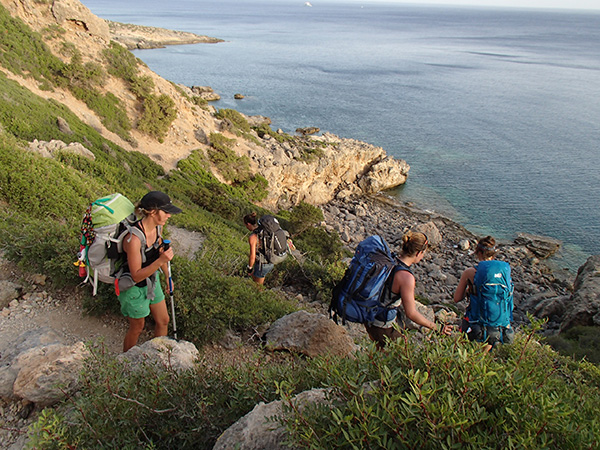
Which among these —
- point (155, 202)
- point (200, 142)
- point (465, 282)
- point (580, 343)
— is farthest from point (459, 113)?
point (155, 202)

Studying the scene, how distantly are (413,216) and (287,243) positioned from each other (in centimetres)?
2499

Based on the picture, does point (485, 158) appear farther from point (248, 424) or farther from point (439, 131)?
point (248, 424)

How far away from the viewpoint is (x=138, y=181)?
17.2 meters

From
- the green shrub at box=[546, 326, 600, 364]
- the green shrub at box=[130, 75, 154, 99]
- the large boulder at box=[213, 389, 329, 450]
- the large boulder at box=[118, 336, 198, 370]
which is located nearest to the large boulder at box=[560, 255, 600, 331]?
the green shrub at box=[546, 326, 600, 364]

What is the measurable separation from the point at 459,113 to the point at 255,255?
2049 inches

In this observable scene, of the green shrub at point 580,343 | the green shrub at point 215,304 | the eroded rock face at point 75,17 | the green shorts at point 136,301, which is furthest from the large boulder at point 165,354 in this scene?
the eroded rock face at point 75,17

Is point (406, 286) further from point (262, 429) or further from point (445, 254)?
point (445, 254)

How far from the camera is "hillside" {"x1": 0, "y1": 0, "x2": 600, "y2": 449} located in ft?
7.62

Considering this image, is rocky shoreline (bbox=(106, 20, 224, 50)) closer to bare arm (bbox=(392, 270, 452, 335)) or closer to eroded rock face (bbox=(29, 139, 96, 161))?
eroded rock face (bbox=(29, 139, 96, 161))

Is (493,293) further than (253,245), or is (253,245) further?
(253,245)

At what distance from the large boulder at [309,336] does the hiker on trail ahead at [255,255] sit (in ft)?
4.67

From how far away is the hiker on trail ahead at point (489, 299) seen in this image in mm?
4738

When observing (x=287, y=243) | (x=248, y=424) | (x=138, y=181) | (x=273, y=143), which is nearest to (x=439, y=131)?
(x=273, y=143)

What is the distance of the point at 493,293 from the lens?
474 cm
